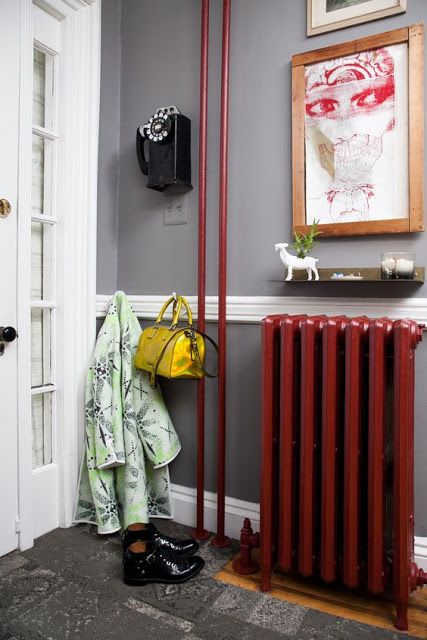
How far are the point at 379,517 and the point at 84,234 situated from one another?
1.55 meters

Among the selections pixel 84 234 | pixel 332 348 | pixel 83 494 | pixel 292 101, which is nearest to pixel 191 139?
pixel 292 101

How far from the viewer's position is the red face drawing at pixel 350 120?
1587 mm

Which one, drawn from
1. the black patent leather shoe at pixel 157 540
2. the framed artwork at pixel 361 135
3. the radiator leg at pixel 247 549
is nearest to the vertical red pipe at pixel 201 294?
the black patent leather shoe at pixel 157 540

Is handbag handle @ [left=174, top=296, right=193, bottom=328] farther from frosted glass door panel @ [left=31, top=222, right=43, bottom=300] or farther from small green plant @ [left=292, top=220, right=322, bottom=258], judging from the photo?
frosted glass door panel @ [left=31, top=222, right=43, bottom=300]

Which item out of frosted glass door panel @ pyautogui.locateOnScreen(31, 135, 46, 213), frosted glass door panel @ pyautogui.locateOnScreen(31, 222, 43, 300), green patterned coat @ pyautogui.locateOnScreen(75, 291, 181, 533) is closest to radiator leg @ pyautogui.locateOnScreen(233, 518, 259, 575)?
green patterned coat @ pyautogui.locateOnScreen(75, 291, 181, 533)

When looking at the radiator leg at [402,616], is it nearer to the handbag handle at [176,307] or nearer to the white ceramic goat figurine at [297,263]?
Result: the white ceramic goat figurine at [297,263]

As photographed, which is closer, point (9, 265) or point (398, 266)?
point (398, 266)

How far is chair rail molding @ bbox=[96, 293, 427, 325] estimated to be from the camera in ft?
5.14

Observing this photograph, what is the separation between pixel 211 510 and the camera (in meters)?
1.91

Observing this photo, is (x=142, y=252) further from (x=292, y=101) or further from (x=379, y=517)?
(x=379, y=517)

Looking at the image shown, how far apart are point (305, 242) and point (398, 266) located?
0.33m

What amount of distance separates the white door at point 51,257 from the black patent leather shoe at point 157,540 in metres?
0.40

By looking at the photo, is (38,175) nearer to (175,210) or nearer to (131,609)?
(175,210)

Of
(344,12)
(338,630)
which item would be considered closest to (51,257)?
(344,12)
